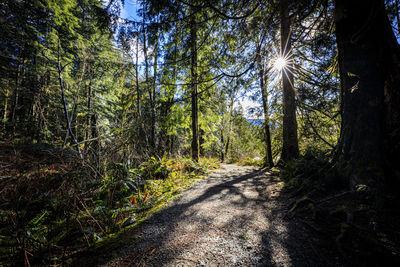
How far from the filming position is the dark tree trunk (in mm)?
1810

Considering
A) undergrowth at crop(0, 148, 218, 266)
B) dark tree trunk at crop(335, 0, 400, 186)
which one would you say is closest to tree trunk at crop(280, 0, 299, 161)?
dark tree trunk at crop(335, 0, 400, 186)

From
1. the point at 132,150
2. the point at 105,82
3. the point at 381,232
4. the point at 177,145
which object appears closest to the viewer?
the point at 381,232

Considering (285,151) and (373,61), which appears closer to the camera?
(373,61)

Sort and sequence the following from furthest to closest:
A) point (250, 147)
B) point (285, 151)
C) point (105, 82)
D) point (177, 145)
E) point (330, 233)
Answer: point (105, 82) → point (250, 147) → point (177, 145) → point (285, 151) → point (330, 233)

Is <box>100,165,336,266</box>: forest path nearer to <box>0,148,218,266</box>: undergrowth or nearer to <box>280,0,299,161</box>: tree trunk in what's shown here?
<box>0,148,218,266</box>: undergrowth

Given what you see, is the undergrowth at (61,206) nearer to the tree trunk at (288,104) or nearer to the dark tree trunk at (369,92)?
the dark tree trunk at (369,92)

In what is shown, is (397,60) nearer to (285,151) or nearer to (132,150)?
(285,151)

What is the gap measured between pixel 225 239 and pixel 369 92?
287 cm

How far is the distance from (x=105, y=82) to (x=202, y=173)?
36.4ft

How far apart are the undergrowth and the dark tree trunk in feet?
11.2

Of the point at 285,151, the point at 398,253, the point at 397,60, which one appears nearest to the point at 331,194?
the point at 398,253

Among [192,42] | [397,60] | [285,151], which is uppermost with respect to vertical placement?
[192,42]

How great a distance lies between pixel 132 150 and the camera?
354cm

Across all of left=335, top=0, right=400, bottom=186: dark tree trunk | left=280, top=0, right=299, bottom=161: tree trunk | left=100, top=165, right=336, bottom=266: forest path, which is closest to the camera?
left=100, top=165, right=336, bottom=266: forest path
